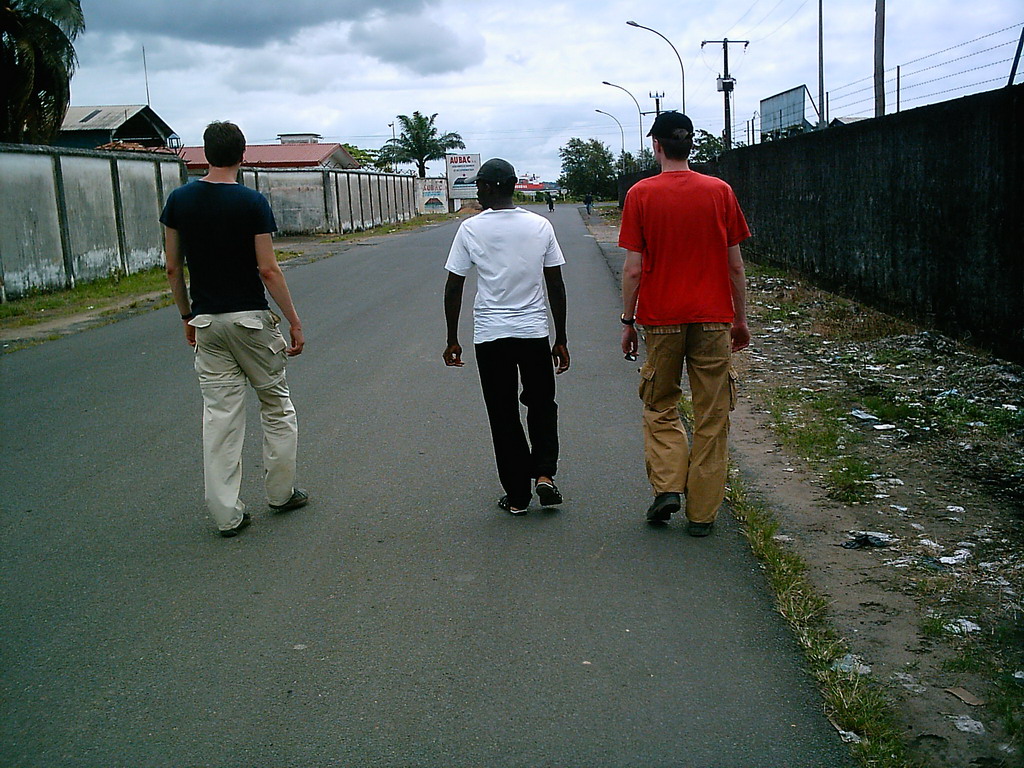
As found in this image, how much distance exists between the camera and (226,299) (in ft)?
17.7

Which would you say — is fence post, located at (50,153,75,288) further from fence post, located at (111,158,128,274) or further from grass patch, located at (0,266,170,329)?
fence post, located at (111,158,128,274)

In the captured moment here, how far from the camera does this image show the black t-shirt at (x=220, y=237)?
207 inches

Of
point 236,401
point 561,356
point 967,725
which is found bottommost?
point 967,725

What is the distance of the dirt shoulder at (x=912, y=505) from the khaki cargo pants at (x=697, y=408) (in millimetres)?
473

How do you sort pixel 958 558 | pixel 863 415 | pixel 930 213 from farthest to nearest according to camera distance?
pixel 930 213 < pixel 863 415 < pixel 958 558

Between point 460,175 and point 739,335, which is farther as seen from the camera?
point 460,175

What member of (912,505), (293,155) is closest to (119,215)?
(912,505)

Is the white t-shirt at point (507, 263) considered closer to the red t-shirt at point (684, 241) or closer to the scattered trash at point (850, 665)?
the red t-shirt at point (684, 241)

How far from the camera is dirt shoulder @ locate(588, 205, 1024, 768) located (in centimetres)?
364

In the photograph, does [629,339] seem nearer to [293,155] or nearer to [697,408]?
[697,408]

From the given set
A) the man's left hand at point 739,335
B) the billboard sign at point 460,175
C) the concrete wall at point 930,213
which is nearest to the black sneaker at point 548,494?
the man's left hand at point 739,335

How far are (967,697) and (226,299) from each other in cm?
383

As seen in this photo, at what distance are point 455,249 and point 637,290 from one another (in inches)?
38.4

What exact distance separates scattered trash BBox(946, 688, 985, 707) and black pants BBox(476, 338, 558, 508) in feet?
8.27
